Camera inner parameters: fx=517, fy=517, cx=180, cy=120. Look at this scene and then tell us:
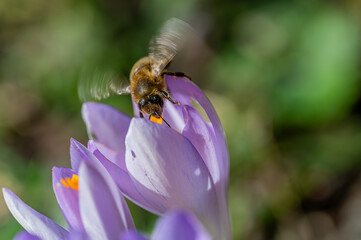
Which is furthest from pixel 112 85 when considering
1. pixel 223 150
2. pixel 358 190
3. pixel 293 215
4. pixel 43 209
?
pixel 358 190

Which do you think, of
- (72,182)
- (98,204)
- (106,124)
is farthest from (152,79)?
(98,204)

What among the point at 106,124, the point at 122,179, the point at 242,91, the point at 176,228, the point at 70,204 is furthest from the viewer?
the point at 242,91

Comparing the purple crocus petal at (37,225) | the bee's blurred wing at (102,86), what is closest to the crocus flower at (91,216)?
the purple crocus petal at (37,225)

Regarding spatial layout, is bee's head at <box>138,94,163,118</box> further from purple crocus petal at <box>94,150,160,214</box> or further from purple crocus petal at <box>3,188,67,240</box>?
purple crocus petal at <box>3,188,67,240</box>

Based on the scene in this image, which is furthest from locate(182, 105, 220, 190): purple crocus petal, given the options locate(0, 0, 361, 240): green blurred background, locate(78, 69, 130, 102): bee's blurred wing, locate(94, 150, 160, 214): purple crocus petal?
locate(0, 0, 361, 240): green blurred background

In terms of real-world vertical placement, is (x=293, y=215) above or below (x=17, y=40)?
below

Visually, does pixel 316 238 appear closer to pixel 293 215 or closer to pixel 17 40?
pixel 293 215

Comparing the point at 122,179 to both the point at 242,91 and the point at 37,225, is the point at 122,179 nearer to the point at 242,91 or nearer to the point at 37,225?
the point at 37,225
